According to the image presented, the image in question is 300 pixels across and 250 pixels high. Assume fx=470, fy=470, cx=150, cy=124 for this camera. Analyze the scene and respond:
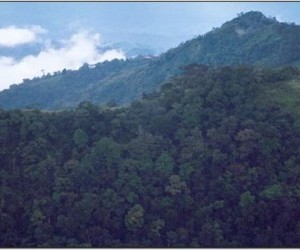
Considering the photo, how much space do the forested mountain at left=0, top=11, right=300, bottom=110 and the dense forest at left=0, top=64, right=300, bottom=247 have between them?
2650cm

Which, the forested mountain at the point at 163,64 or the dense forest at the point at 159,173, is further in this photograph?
the forested mountain at the point at 163,64

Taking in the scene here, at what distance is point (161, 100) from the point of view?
30719mm

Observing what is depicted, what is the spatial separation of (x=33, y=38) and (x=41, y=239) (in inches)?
6521

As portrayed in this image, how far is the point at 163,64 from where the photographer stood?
243ft

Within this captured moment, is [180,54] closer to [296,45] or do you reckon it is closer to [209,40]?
[209,40]

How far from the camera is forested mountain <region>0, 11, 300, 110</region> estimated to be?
58969 millimetres

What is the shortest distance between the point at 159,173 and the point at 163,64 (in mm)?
50534

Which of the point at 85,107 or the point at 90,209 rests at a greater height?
the point at 85,107

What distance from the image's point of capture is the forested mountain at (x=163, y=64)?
193 feet

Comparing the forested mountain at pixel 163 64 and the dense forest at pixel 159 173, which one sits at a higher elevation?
the forested mountain at pixel 163 64

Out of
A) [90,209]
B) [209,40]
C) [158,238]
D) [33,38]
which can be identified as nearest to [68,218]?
[90,209]

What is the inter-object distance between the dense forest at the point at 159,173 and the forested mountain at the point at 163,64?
2650 centimetres

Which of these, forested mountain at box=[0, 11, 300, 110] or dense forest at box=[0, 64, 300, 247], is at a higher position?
forested mountain at box=[0, 11, 300, 110]

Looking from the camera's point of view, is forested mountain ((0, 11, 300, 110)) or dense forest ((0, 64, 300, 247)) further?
forested mountain ((0, 11, 300, 110))
